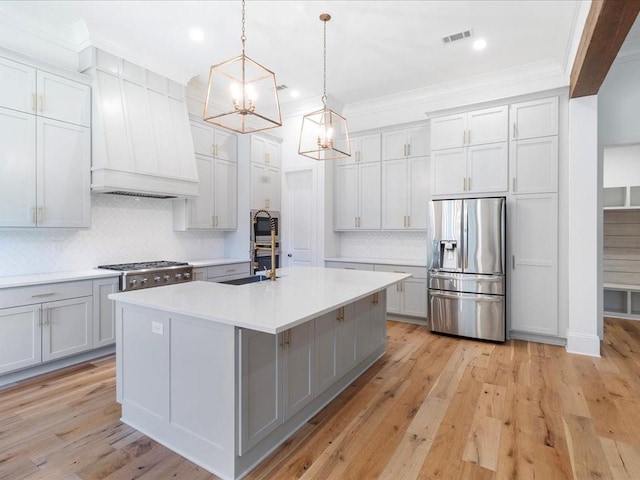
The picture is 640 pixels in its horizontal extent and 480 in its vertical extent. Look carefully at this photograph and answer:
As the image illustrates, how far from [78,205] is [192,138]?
5.43 feet

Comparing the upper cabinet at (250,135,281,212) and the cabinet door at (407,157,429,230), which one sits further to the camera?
the upper cabinet at (250,135,281,212)

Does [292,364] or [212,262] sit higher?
[212,262]

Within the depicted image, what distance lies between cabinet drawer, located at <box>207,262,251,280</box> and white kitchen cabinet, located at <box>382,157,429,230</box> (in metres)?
2.18

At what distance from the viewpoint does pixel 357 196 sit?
18.2ft

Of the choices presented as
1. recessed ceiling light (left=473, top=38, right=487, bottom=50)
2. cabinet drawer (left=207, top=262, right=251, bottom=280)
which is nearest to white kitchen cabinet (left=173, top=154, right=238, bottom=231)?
cabinet drawer (left=207, top=262, right=251, bottom=280)

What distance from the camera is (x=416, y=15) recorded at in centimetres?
336

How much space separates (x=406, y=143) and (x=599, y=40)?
2.65m

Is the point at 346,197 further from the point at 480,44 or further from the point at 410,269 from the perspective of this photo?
the point at 480,44

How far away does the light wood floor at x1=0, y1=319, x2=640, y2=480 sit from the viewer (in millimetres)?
1964

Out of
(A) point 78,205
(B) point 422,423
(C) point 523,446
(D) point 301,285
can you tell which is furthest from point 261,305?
(A) point 78,205

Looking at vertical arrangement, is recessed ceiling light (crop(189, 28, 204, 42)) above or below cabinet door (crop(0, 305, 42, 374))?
above

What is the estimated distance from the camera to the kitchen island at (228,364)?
1.86 metres

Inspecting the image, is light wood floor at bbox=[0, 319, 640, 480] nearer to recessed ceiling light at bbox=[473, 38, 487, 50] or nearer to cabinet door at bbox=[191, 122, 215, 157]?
cabinet door at bbox=[191, 122, 215, 157]

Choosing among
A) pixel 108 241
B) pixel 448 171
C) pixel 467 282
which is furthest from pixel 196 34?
pixel 467 282
